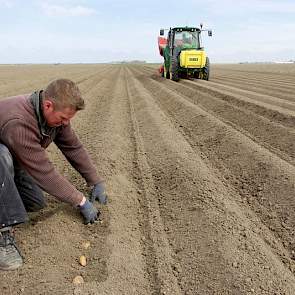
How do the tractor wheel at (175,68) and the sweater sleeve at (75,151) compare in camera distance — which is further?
the tractor wheel at (175,68)

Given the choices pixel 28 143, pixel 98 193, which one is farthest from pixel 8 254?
pixel 98 193

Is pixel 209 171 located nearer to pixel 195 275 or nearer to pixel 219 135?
pixel 219 135

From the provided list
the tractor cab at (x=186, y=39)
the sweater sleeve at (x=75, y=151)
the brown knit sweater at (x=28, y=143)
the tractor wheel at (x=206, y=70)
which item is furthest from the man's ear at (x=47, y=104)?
the tractor wheel at (x=206, y=70)

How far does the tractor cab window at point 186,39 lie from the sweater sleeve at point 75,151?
14.9 metres

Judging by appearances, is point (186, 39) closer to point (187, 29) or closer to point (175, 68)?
point (187, 29)

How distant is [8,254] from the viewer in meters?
3.19

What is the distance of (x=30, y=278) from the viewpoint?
3070mm

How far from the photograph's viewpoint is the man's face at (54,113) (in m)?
3.12

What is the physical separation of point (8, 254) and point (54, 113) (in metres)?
1.09

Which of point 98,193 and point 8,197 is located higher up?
point 8,197

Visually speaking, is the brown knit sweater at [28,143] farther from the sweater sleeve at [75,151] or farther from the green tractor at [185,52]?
the green tractor at [185,52]

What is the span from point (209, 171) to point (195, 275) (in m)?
2.36

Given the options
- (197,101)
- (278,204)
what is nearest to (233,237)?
(278,204)

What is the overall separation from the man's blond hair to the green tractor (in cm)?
1464
